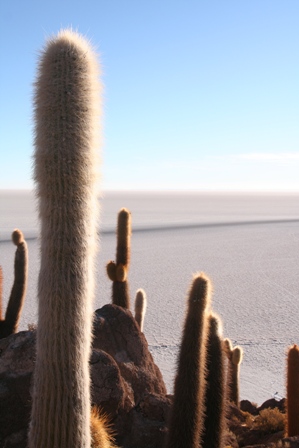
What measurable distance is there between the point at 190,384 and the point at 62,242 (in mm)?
1769

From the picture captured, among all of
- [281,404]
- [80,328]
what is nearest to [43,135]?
[80,328]

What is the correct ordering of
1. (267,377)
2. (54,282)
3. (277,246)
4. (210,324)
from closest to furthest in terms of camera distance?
(54,282)
(210,324)
(267,377)
(277,246)

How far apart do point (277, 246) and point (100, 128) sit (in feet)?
86.1

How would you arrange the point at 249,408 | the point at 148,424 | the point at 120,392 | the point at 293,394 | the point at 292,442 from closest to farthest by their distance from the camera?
the point at 292,442 < the point at 148,424 < the point at 120,392 < the point at 293,394 < the point at 249,408

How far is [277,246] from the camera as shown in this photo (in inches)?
1118

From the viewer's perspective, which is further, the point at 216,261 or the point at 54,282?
the point at 216,261

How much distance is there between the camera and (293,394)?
17.4 feet

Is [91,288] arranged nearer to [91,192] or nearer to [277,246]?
[91,192]

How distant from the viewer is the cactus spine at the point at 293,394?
5.27m

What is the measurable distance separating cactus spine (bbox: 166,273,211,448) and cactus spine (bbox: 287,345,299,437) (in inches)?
60.5

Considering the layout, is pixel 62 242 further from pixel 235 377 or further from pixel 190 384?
pixel 235 377

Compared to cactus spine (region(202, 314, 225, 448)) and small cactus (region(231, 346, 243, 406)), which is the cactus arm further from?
cactus spine (region(202, 314, 225, 448))

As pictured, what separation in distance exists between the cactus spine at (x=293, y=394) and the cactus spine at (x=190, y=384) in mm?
1536

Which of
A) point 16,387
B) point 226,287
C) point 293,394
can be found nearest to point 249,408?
point 293,394
